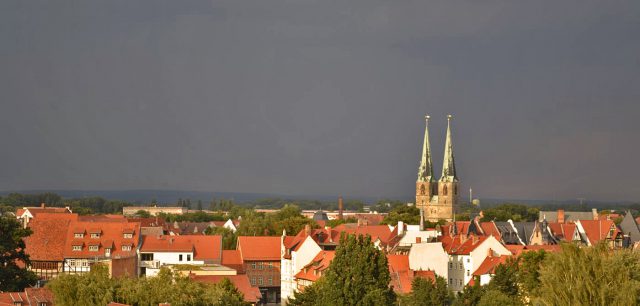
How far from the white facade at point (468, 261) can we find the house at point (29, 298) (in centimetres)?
3877

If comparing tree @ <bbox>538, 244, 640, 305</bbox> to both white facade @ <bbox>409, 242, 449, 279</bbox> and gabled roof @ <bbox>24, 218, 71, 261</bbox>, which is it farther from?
gabled roof @ <bbox>24, 218, 71, 261</bbox>

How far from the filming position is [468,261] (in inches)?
3799

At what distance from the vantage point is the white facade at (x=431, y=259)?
9712 centimetres

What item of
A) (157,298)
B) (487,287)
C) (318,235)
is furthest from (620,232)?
(157,298)

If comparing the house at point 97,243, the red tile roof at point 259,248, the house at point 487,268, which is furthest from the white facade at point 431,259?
the house at point 97,243

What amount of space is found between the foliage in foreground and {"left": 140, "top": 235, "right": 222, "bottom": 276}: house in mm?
32935

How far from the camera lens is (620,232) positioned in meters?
124

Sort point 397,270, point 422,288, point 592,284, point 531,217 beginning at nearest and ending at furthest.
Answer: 1. point 592,284
2. point 422,288
3. point 397,270
4. point 531,217

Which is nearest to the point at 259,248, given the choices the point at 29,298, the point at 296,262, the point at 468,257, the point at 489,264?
the point at 296,262

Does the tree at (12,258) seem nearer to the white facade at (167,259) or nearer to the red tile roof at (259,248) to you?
the white facade at (167,259)

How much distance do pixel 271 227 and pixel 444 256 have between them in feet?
156

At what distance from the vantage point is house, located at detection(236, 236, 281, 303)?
111m

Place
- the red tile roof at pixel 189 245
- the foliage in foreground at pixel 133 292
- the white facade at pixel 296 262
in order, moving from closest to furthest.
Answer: the foliage in foreground at pixel 133 292
the red tile roof at pixel 189 245
the white facade at pixel 296 262

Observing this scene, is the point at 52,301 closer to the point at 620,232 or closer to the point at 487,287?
the point at 487,287
